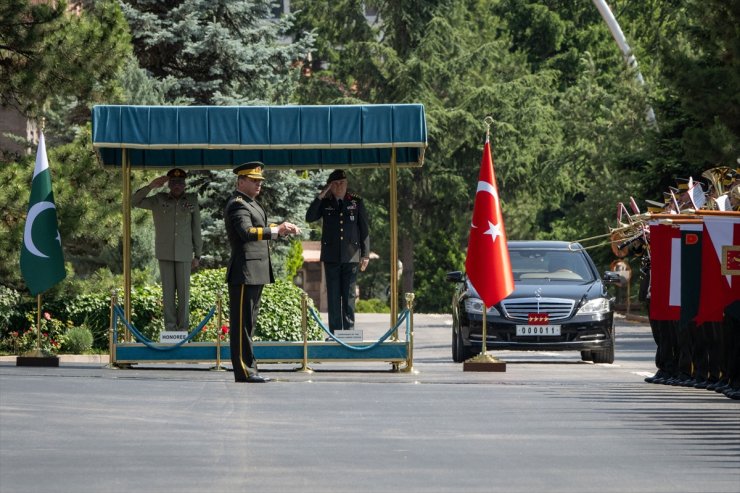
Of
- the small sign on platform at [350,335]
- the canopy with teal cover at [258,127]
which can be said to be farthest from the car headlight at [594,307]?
the canopy with teal cover at [258,127]

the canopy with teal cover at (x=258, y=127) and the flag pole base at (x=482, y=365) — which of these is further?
the flag pole base at (x=482, y=365)

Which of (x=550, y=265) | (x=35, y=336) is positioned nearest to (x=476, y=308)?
(x=550, y=265)

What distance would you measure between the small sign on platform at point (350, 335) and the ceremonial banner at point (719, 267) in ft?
14.2

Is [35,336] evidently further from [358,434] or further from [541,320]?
[358,434]

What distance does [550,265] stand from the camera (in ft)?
83.9

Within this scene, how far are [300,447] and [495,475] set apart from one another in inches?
69.0

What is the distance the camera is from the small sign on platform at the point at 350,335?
66.3ft

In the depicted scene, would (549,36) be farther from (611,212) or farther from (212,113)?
(212,113)

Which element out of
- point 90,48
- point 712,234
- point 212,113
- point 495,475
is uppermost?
point 90,48

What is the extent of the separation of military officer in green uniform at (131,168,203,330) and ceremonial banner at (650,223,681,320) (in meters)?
5.19

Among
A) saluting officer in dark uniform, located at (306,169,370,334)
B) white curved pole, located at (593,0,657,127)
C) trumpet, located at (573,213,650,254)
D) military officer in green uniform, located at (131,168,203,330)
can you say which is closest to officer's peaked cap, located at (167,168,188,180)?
military officer in green uniform, located at (131,168,203,330)

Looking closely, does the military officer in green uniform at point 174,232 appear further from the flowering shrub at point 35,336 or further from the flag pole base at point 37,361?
the flowering shrub at point 35,336

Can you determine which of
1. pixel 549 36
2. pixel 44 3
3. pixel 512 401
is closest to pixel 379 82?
pixel 549 36

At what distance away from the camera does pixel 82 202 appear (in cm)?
2608
